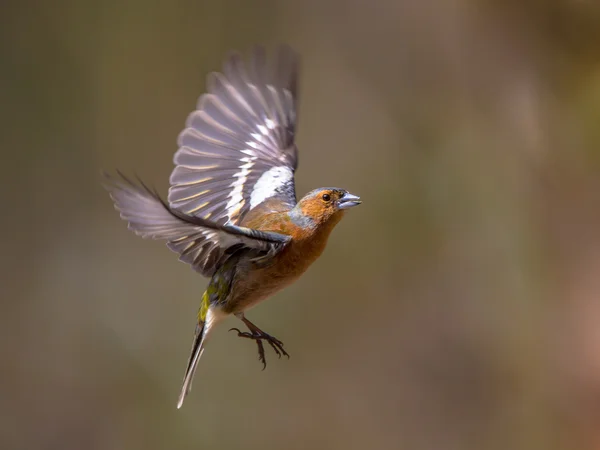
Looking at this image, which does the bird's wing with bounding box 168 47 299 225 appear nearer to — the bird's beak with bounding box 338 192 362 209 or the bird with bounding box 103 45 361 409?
the bird with bounding box 103 45 361 409

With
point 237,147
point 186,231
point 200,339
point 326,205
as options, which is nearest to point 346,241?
point 237,147

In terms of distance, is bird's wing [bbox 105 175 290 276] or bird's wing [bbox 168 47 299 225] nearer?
bird's wing [bbox 105 175 290 276]

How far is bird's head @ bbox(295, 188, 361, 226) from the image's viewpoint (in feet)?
4.00

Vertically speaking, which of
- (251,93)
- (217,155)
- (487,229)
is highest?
(251,93)

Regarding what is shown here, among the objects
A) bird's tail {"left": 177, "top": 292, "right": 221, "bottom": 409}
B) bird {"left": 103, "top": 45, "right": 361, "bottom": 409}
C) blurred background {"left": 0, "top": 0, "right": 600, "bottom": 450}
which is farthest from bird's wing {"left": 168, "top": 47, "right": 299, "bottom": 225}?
blurred background {"left": 0, "top": 0, "right": 600, "bottom": 450}

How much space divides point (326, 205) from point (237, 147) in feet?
1.85

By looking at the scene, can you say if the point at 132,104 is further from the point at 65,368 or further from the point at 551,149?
the point at 551,149

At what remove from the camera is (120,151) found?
298 centimetres

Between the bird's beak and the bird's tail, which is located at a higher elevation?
the bird's beak

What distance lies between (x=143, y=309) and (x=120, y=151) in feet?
2.19

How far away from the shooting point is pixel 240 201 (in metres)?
1.64

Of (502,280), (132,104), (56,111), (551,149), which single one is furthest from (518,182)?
(56,111)

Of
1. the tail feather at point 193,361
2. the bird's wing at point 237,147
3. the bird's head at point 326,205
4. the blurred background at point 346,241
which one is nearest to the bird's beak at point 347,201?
the bird's head at point 326,205

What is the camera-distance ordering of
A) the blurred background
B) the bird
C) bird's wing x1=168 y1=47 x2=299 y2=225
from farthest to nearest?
1. the blurred background
2. bird's wing x1=168 y1=47 x2=299 y2=225
3. the bird
